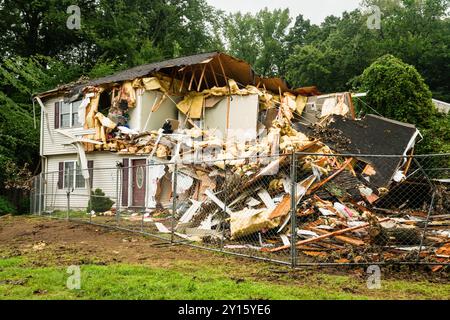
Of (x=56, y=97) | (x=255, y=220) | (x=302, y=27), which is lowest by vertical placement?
(x=255, y=220)

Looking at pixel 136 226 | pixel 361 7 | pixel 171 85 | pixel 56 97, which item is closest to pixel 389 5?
pixel 361 7

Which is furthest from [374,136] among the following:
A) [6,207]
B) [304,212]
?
[6,207]

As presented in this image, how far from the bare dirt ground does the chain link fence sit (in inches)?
10.6

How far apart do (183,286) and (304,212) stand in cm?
445

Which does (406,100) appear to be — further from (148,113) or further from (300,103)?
(148,113)

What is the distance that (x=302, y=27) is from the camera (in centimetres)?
4962

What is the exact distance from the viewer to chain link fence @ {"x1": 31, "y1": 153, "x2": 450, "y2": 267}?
731 cm

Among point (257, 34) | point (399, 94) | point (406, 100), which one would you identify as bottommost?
point (406, 100)

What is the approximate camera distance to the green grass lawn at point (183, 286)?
202 inches

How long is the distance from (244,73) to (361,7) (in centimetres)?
2905

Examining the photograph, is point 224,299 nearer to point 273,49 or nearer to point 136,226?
point 136,226

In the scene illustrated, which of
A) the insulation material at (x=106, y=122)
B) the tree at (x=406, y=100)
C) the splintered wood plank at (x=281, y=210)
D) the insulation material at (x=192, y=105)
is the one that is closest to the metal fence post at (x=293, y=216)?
the splintered wood plank at (x=281, y=210)

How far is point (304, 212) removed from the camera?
9.27 meters

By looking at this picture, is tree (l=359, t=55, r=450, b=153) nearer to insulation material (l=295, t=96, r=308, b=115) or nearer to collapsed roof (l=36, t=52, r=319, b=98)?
collapsed roof (l=36, t=52, r=319, b=98)
